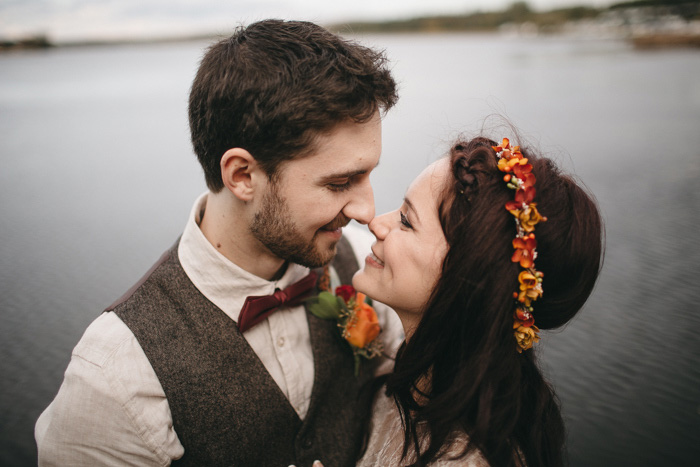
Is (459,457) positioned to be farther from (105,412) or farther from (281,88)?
(281,88)

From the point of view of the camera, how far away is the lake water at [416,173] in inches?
105

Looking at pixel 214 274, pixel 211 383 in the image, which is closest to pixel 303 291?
pixel 214 274

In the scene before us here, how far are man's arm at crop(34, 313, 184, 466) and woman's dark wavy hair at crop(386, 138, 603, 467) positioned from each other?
101 cm

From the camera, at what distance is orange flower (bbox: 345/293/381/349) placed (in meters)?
2.00

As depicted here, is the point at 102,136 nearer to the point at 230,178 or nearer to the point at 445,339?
the point at 230,178

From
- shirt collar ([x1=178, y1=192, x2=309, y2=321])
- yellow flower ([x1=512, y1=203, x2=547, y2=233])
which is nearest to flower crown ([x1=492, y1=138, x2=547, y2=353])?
yellow flower ([x1=512, y1=203, x2=547, y2=233])

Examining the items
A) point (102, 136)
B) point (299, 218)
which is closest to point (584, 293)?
point (299, 218)

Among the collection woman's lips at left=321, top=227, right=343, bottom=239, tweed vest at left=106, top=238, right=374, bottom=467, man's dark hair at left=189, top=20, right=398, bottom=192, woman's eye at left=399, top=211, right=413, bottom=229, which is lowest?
tweed vest at left=106, top=238, right=374, bottom=467

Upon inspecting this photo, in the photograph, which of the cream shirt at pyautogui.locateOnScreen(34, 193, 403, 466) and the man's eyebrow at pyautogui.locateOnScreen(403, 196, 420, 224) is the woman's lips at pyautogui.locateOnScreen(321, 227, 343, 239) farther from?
the cream shirt at pyautogui.locateOnScreen(34, 193, 403, 466)

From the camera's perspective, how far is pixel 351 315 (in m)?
2.04

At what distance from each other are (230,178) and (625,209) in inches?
165

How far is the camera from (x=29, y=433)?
259 cm

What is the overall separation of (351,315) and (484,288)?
66 centimetres

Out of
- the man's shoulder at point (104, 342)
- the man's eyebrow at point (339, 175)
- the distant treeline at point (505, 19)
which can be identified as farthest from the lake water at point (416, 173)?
the distant treeline at point (505, 19)
